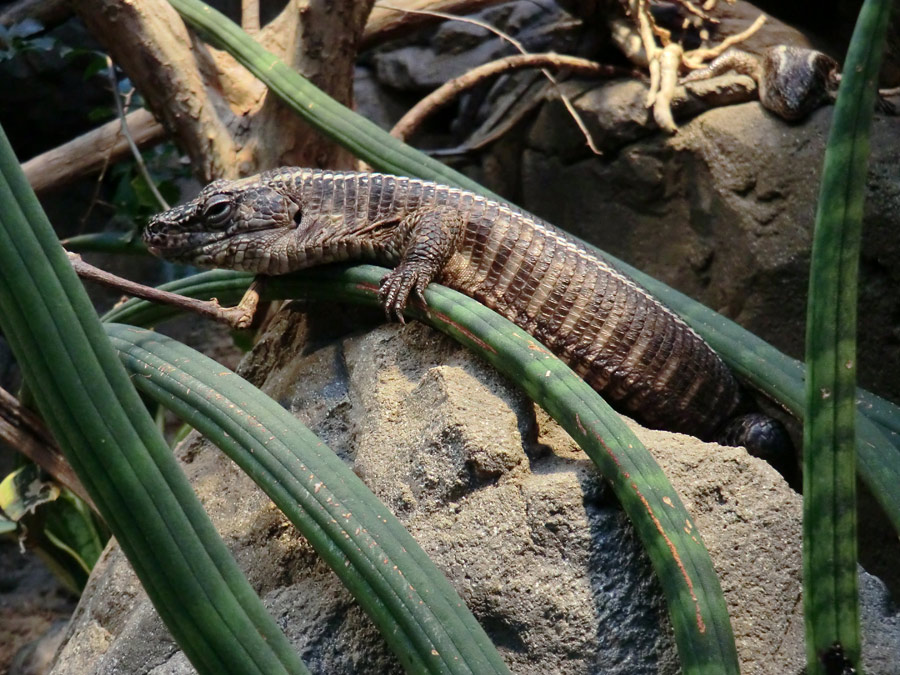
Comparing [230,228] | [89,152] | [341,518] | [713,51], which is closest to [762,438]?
[341,518]

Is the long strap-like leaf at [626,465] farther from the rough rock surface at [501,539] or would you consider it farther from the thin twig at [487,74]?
the thin twig at [487,74]

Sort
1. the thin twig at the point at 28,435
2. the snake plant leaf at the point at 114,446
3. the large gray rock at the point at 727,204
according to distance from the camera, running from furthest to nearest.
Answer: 1. the large gray rock at the point at 727,204
2. the thin twig at the point at 28,435
3. the snake plant leaf at the point at 114,446

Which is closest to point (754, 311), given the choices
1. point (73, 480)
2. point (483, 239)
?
point (483, 239)

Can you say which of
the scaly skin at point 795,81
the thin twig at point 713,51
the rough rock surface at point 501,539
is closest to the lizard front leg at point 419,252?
the rough rock surface at point 501,539

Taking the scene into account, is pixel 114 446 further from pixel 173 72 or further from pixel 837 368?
pixel 173 72

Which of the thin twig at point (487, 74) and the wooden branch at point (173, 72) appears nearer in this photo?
the wooden branch at point (173, 72)
